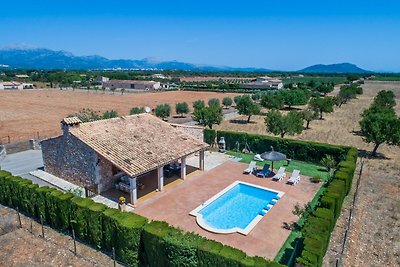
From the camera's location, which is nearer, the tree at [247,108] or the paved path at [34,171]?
the paved path at [34,171]

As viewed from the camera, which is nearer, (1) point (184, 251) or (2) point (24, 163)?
(1) point (184, 251)

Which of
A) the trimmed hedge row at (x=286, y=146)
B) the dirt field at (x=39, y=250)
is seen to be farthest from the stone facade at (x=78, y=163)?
the trimmed hedge row at (x=286, y=146)

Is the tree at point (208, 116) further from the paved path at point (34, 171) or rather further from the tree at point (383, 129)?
the paved path at point (34, 171)

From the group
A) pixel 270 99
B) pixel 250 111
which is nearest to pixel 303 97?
pixel 270 99

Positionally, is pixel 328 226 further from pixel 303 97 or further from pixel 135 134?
pixel 303 97

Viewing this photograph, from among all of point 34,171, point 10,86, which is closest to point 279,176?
point 34,171

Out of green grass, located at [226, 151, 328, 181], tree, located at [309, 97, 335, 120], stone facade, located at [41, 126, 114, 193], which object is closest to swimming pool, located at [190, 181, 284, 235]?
green grass, located at [226, 151, 328, 181]

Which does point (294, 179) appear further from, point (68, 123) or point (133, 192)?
point (68, 123)

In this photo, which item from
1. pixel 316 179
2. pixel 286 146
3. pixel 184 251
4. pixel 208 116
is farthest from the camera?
pixel 208 116
